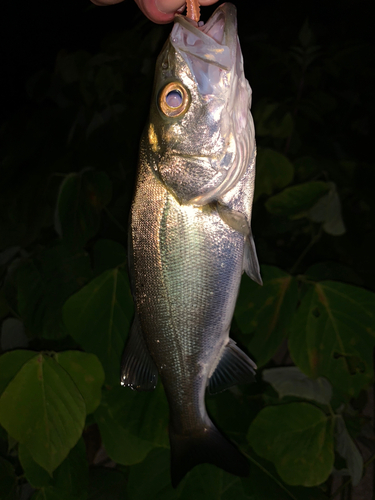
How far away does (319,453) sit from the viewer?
1146mm

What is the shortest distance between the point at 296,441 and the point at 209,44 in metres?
1.13

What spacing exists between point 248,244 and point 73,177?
86cm

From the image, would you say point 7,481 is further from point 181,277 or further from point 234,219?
point 234,219

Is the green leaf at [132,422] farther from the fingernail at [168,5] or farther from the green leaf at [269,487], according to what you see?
the fingernail at [168,5]

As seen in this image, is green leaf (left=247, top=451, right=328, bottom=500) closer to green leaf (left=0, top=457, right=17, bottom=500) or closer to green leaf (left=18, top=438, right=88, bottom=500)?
green leaf (left=18, top=438, right=88, bottom=500)

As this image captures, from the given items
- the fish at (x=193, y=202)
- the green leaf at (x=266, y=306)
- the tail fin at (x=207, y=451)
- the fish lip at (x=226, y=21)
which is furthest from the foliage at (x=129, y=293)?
the fish lip at (x=226, y=21)

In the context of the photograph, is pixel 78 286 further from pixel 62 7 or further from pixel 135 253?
pixel 62 7

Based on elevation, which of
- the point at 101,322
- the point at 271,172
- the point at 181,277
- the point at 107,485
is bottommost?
the point at 107,485

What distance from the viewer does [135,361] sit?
0.88 meters

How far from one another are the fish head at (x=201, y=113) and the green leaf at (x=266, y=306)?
1.88 ft

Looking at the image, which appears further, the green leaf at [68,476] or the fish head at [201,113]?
the green leaf at [68,476]

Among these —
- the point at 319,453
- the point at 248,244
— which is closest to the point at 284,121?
the point at 248,244

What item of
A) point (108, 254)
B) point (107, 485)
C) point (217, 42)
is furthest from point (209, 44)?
point (107, 485)

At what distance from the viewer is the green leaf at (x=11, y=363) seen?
43.6 inches
